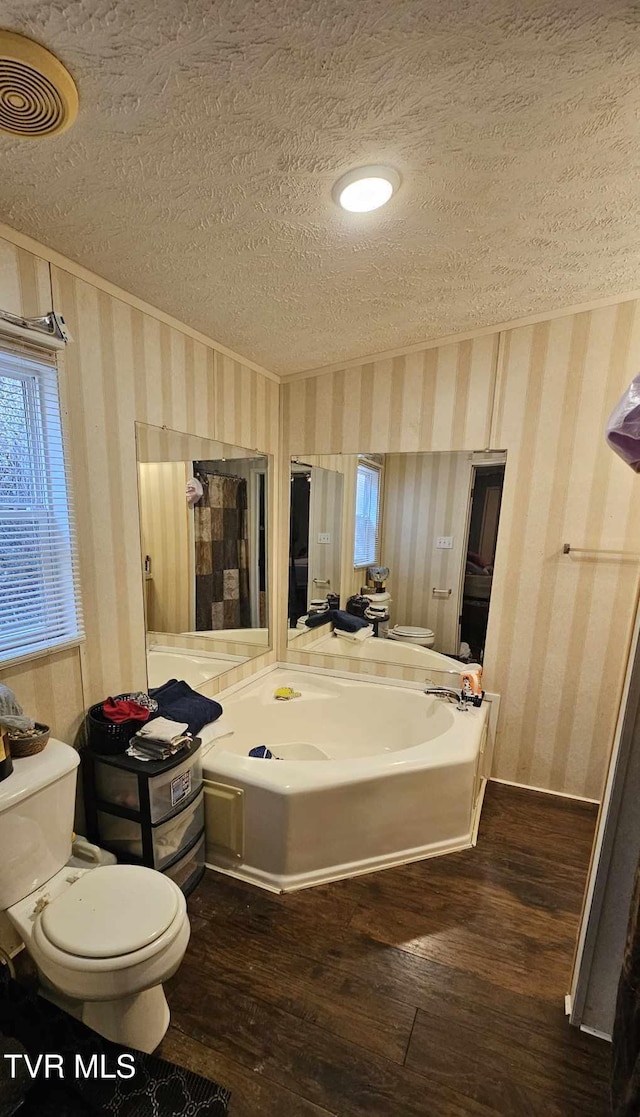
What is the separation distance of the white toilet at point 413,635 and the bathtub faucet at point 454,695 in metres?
0.28

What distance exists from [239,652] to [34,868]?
1.47 meters

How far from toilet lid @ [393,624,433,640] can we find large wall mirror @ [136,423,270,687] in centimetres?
88

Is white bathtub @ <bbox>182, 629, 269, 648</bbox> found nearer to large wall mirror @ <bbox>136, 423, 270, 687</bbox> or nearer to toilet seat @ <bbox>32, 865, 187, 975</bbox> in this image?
large wall mirror @ <bbox>136, 423, 270, 687</bbox>

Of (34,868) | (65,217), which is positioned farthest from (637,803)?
(65,217)

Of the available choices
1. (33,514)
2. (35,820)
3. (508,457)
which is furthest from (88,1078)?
(508,457)

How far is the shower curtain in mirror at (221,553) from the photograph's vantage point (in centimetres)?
229

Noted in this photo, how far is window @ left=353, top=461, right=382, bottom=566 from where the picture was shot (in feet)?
8.64

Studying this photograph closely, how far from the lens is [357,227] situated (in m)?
1.38

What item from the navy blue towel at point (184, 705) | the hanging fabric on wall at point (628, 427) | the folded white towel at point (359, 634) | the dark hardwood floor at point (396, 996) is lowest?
the dark hardwood floor at point (396, 996)

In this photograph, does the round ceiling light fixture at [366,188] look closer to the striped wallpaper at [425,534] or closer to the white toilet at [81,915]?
the striped wallpaper at [425,534]

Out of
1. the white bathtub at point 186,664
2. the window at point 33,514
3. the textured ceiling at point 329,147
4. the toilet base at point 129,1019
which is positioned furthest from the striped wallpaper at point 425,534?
the toilet base at point 129,1019

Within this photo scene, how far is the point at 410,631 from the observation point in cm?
268

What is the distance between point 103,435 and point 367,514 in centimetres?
155

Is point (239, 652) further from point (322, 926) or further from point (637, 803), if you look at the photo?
point (637, 803)
